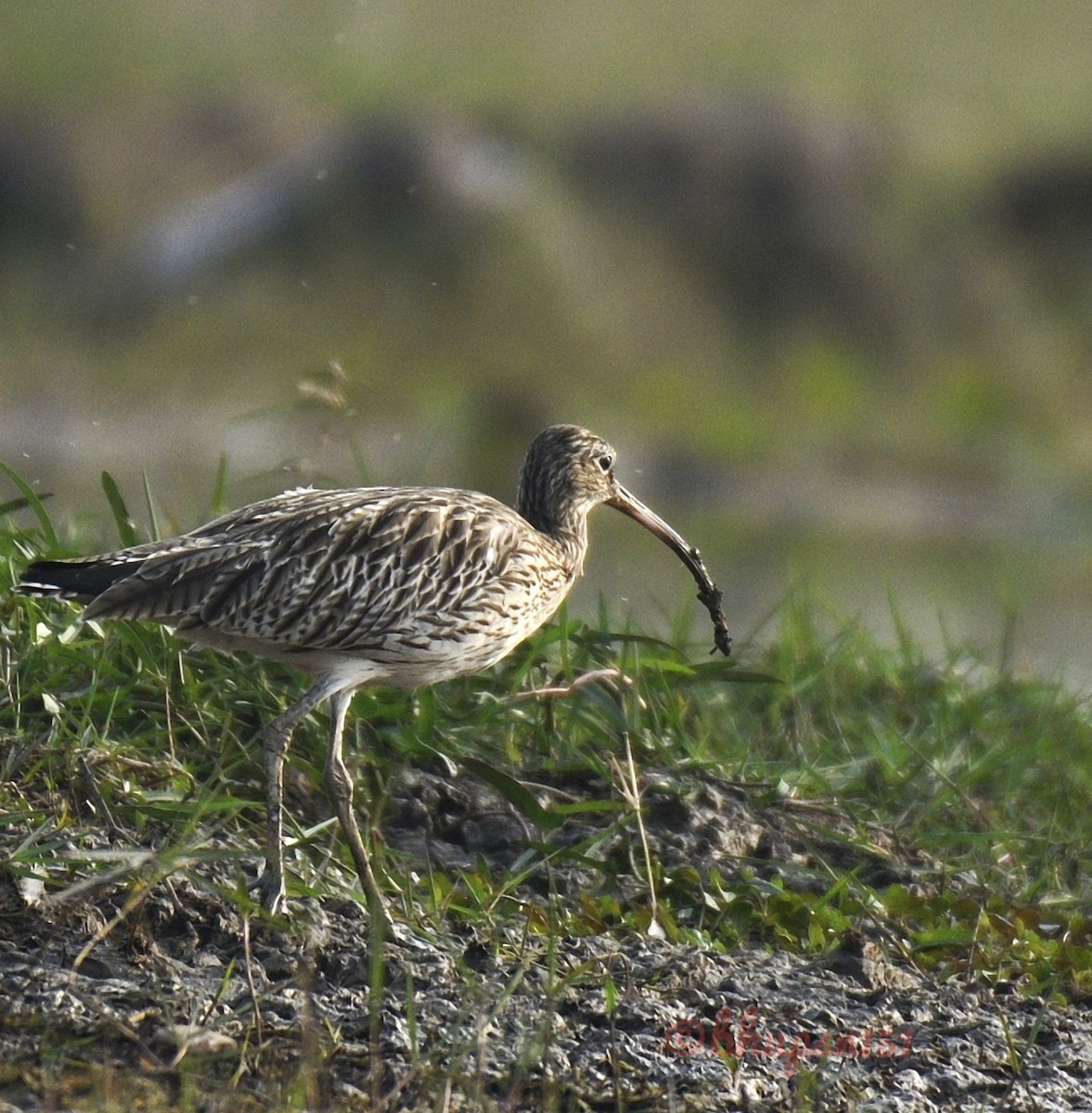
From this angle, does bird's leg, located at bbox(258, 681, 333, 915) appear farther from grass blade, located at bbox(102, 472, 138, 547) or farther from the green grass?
grass blade, located at bbox(102, 472, 138, 547)

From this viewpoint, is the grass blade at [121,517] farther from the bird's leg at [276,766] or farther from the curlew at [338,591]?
the bird's leg at [276,766]

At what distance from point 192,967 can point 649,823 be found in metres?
1.58

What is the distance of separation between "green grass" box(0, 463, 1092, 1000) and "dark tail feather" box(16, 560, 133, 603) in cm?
32

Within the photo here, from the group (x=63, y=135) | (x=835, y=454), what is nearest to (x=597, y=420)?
(x=835, y=454)

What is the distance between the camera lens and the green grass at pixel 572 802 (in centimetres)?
500

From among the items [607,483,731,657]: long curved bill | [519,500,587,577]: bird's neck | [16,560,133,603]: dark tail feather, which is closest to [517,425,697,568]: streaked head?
[519,500,587,577]: bird's neck

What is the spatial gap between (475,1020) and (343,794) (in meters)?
0.85

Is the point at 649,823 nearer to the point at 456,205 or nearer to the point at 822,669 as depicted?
the point at 822,669

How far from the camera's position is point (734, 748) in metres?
6.45

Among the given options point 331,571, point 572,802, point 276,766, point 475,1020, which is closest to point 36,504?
point 331,571

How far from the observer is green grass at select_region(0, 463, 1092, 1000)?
16.4 ft

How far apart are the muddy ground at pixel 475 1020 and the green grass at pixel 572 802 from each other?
0.36ft

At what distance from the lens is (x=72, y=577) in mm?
5098

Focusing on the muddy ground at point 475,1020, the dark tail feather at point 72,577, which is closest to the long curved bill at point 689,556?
the muddy ground at point 475,1020
